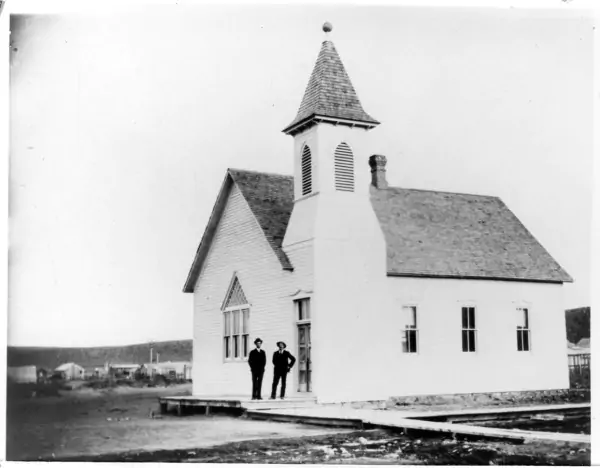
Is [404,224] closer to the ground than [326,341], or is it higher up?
higher up

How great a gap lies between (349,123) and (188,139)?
3.54 m

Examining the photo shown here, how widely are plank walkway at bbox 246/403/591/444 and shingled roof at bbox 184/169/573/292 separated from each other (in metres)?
3.90

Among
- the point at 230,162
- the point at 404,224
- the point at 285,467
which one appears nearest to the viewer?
the point at 285,467

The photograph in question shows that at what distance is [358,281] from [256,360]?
2.83m

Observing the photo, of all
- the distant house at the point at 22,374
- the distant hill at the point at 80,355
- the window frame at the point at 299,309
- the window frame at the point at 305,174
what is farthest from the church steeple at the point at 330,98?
the distant house at the point at 22,374

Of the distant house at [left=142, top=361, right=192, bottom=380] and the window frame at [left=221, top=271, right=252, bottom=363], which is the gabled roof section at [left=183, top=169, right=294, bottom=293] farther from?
the distant house at [left=142, top=361, right=192, bottom=380]

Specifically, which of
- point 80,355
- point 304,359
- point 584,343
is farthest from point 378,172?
point 80,355

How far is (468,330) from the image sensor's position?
24.9 metres

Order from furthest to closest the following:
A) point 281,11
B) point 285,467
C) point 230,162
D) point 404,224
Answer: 1. point 404,224
2. point 230,162
3. point 281,11
4. point 285,467

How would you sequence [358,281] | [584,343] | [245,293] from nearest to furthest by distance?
[358,281] → [584,343] → [245,293]

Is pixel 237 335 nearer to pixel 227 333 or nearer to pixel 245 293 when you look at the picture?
pixel 227 333

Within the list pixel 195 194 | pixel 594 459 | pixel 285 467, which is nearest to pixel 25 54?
pixel 195 194

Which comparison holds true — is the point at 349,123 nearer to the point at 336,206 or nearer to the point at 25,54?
the point at 336,206

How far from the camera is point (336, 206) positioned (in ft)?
75.3
